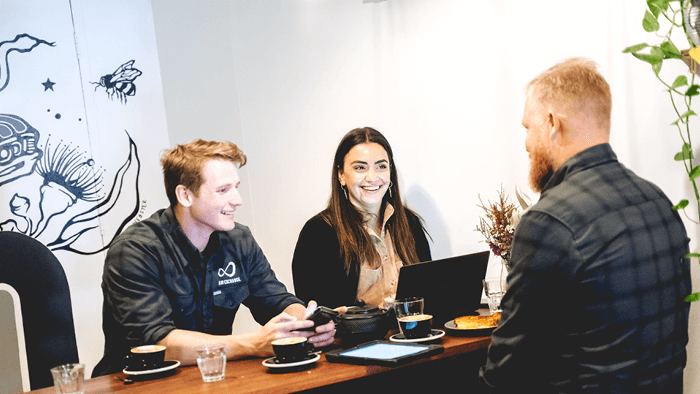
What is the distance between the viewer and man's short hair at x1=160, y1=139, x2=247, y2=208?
2449 mm

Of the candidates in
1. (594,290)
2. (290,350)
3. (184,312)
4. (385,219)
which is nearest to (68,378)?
(290,350)

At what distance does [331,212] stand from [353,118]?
696 mm

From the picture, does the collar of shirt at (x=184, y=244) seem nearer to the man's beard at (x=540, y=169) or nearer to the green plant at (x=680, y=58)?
the man's beard at (x=540, y=169)

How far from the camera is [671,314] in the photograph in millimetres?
1488

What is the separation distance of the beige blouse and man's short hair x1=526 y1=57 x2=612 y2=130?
1547mm

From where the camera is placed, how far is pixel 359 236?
3055 millimetres

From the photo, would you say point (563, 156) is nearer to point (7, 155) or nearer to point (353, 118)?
point (353, 118)

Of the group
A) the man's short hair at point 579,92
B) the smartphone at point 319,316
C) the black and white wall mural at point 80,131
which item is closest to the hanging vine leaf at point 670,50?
the man's short hair at point 579,92

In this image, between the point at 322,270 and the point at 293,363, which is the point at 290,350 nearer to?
the point at 293,363

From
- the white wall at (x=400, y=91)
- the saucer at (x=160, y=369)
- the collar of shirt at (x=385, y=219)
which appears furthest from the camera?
the collar of shirt at (x=385, y=219)

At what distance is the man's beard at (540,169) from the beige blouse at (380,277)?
139 centimetres

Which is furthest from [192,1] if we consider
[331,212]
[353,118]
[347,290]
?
[347,290]

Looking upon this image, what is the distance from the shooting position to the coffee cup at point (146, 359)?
1912 millimetres

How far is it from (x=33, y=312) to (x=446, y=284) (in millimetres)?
2104
